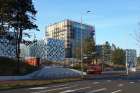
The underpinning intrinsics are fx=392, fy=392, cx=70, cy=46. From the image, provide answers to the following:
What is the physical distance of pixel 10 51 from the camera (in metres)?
107

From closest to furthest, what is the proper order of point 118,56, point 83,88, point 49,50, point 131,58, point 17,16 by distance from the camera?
point 83,88
point 17,16
point 49,50
point 118,56
point 131,58

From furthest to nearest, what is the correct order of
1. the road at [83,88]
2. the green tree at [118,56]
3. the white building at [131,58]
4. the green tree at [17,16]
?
the green tree at [118,56] < the white building at [131,58] < the green tree at [17,16] < the road at [83,88]

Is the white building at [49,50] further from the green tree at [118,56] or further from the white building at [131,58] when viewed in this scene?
the white building at [131,58]

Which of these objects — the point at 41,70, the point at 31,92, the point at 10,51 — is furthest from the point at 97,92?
the point at 10,51

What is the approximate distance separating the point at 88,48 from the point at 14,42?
217 ft

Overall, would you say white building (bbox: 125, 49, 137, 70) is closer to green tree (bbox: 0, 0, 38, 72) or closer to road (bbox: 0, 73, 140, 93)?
green tree (bbox: 0, 0, 38, 72)

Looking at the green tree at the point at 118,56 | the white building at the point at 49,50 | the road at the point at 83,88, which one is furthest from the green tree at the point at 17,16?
the green tree at the point at 118,56

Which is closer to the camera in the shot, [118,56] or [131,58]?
[118,56]

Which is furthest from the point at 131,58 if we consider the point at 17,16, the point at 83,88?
the point at 83,88

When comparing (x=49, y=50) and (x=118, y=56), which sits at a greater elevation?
(x=49, y=50)

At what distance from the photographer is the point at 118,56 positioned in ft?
541

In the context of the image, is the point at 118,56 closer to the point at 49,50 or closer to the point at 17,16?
the point at 49,50

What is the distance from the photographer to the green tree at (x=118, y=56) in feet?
540

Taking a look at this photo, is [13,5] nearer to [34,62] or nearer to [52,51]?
[34,62]
